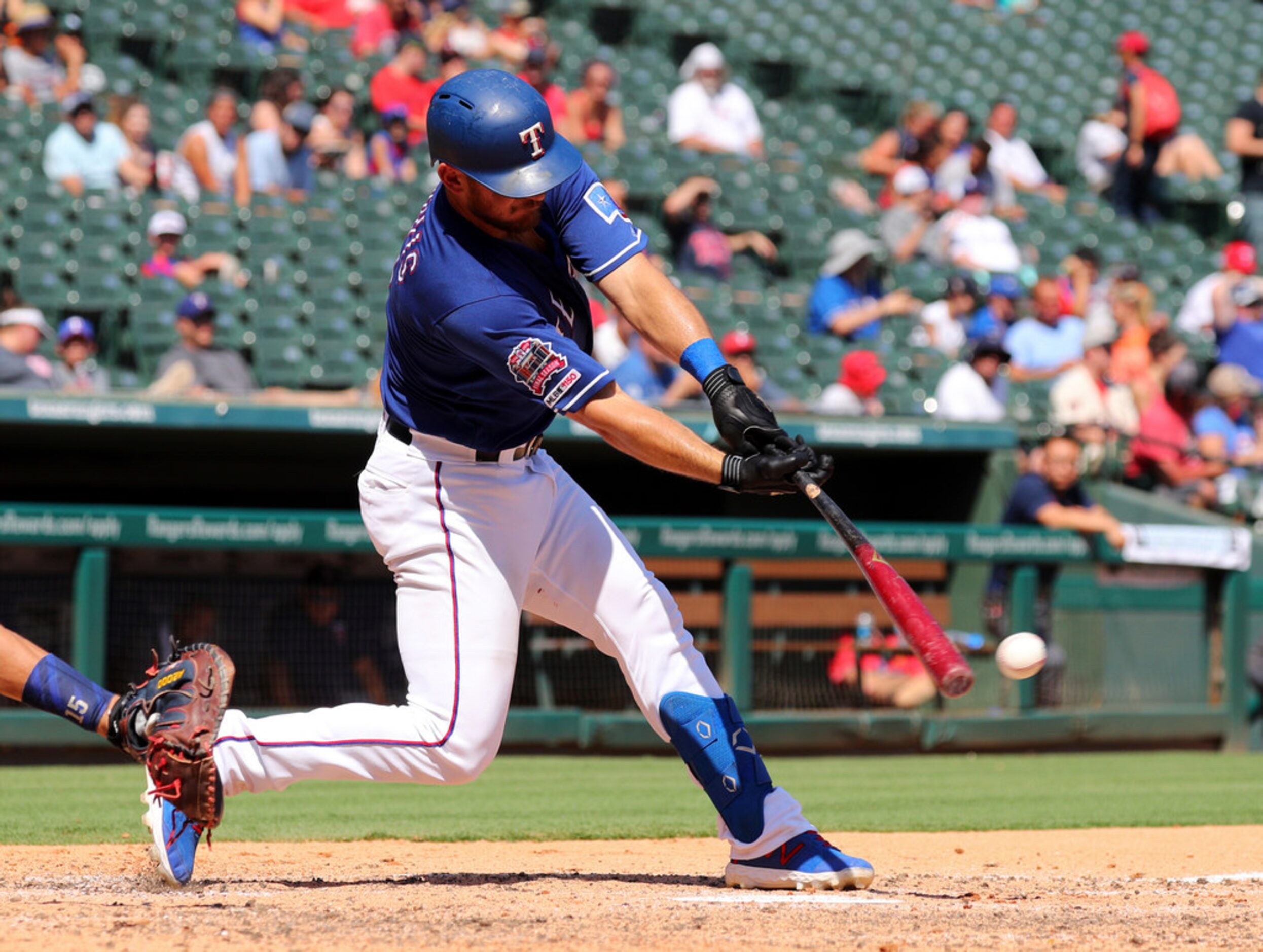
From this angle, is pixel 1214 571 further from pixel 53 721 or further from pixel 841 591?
pixel 53 721

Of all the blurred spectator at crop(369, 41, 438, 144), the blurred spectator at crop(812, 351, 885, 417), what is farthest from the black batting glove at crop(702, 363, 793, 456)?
the blurred spectator at crop(369, 41, 438, 144)

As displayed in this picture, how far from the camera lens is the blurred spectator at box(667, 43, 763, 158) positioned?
455 inches

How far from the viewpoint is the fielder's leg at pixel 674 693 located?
362 centimetres

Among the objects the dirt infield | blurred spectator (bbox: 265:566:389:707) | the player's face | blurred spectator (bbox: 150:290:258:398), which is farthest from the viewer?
blurred spectator (bbox: 150:290:258:398)

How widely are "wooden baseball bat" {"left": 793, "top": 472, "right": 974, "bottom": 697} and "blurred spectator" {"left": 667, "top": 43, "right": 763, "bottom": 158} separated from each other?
334 inches

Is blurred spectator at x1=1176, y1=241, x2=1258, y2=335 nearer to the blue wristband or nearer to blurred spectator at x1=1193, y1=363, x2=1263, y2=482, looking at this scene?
blurred spectator at x1=1193, y1=363, x2=1263, y2=482

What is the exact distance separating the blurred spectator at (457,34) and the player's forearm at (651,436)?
7997 mm

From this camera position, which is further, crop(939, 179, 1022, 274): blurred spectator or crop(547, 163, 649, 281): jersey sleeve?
crop(939, 179, 1022, 274): blurred spectator

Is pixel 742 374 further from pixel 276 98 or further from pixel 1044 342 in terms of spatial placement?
pixel 276 98

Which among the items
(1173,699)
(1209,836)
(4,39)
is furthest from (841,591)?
(4,39)

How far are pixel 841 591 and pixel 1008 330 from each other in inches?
132

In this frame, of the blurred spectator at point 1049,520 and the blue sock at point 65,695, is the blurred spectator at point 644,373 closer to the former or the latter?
the blurred spectator at point 1049,520

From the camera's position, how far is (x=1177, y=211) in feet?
44.6

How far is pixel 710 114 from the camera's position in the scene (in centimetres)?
1172
